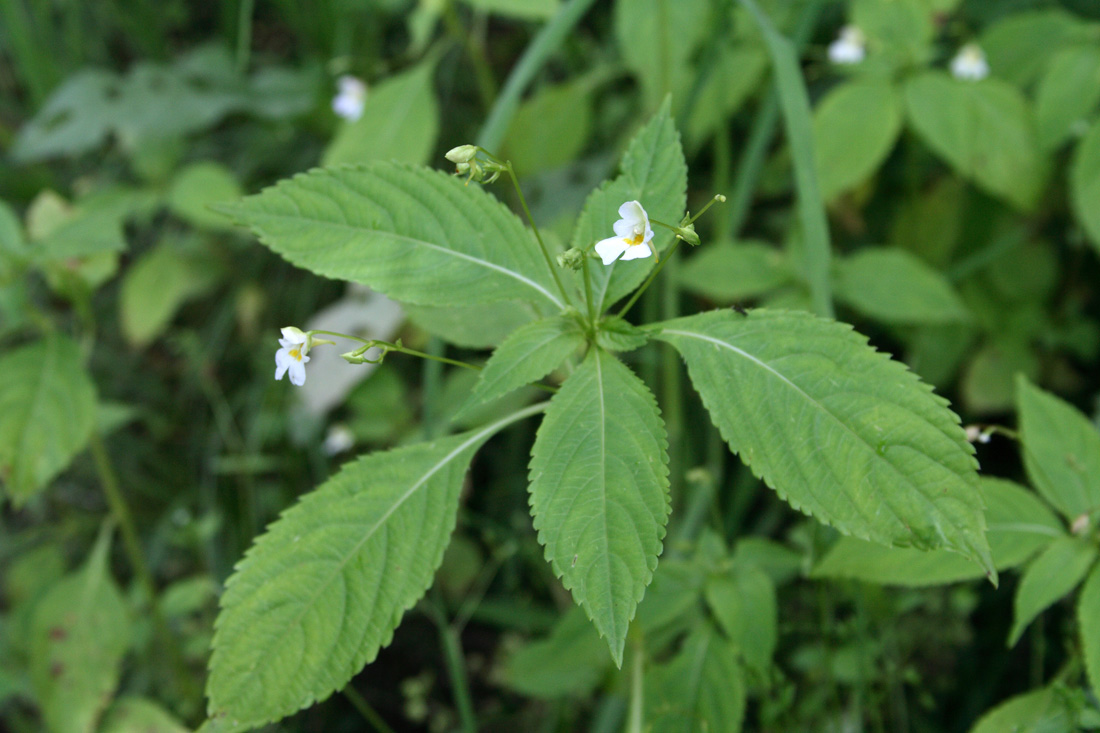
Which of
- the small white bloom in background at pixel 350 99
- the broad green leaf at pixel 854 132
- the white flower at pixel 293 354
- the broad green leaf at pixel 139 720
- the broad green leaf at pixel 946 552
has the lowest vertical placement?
the broad green leaf at pixel 139 720

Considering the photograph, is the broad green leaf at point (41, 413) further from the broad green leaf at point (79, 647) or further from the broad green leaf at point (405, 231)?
the broad green leaf at point (405, 231)

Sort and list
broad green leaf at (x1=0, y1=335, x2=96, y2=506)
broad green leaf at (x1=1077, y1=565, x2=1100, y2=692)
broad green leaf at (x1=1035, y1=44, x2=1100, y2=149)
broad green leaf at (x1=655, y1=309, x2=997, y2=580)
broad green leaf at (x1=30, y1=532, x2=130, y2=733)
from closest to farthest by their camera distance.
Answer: broad green leaf at (x1=655, y1=309, x2=997, y2=580) → broad green leaf at (x1=1077, y1=565, x2=1100, y2=692) → broad green leaf at (x1=0, y1=335, x2=96, y2=506) → broad green leaf at (x1=30, y1=532, x2=130, y2=733) → broad green leaf at (x1=1035, y1=44, x2=1100, y2=149)

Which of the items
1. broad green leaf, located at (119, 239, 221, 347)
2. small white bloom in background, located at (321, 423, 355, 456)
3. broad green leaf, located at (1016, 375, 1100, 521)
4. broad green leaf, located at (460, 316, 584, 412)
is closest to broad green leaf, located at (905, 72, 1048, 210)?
broad green leaf, located at (1016, 375, 1100, 521)

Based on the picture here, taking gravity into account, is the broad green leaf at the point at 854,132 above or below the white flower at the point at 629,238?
below

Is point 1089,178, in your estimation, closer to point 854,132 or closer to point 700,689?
point 854,132

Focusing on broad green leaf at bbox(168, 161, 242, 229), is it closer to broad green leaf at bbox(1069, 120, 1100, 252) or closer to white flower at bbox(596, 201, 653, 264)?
white flower at bbox(596, 201, 653, 264)

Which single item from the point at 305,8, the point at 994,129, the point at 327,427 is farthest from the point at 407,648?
the point at 305,8

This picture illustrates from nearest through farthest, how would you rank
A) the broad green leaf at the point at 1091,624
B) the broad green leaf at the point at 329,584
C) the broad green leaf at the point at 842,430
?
the broad green leaf at the point at 842,430 < the broad green leaf at the point at 329,584 < the broad green leaf at the point at 1091,624

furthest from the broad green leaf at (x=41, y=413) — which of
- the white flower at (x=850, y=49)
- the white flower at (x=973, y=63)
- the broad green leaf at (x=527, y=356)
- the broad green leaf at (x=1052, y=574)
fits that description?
the white flower at (x=973, y=63)

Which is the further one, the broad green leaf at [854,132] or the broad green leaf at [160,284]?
the broad green leaf at [160,284]
